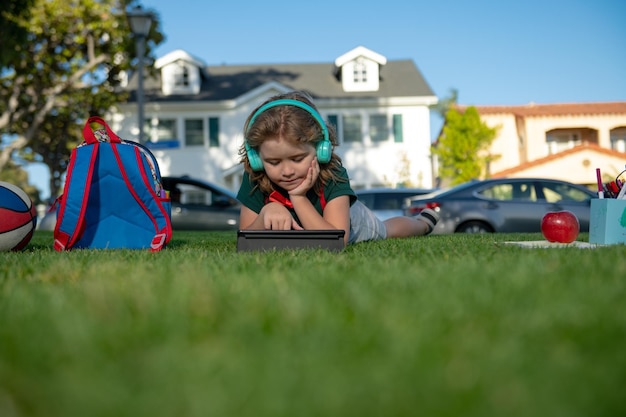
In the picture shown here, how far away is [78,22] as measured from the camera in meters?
22.5

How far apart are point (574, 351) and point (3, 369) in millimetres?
1145

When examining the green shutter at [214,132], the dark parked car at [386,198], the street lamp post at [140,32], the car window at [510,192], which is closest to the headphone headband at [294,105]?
the car window at [510,192]

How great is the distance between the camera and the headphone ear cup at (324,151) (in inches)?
177

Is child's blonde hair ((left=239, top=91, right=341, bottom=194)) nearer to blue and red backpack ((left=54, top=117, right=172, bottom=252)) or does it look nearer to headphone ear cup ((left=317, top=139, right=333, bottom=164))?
headphone ear cup ((left=317, top=139, right=333, bottom=164))

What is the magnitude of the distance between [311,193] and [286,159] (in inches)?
27.7

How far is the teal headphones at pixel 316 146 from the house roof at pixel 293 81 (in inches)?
941

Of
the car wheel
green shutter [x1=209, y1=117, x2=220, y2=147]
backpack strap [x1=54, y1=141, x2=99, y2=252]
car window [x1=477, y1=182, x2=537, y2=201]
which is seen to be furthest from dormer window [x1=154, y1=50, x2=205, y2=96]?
backpack strap [x1=54, y1=141, x2=99, y2=252]

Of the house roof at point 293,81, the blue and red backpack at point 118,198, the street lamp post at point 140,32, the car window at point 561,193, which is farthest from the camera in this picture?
the house roof at point 293,81

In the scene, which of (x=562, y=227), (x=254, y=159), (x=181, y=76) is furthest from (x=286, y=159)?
(x=181, y=76)

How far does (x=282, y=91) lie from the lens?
91.2ft

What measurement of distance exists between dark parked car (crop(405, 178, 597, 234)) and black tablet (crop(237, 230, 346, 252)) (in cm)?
706

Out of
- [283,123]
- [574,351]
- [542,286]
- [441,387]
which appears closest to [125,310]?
[441,387]

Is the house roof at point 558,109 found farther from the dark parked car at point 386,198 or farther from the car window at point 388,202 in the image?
the car window at point 388,202

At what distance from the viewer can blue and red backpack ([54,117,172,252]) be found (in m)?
5.09
